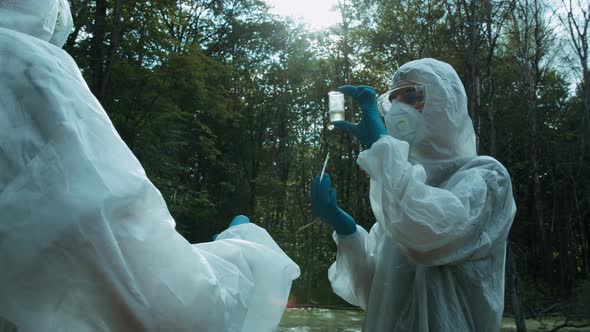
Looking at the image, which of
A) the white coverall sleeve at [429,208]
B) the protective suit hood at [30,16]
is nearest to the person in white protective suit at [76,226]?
the protective suit hood at [30,16]

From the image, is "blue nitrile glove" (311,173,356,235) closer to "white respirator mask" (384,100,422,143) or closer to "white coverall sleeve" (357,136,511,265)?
"white coverall sleeve" (357,136,511,265)

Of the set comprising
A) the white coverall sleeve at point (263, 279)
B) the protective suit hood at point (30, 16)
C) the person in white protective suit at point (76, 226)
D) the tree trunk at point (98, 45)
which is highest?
the tree trunk at point (98, 45)

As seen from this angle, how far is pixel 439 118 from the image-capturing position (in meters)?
2.21

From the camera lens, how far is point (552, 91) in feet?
62.2

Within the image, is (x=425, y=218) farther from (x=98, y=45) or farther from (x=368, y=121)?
(x=98, y=45)

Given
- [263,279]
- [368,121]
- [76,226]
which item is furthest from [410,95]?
[76,226]

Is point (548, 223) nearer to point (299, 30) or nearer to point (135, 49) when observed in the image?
point (299, 30)

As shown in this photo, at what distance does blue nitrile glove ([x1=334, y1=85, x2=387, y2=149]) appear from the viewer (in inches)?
85.3

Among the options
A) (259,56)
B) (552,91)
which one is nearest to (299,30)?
(259,56)

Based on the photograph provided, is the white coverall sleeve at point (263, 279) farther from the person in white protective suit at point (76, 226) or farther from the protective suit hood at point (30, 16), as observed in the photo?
the protective suit hood at point (30, 16)

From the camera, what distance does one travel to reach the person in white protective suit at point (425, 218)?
190 cm

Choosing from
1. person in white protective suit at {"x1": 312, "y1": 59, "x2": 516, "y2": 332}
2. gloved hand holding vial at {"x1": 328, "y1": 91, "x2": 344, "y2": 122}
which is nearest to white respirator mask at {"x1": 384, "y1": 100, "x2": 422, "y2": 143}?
person in white protective suit at {"x1": 312, "y1": 59, "x2": 516, "y2": 332}

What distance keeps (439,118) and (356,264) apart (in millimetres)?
760

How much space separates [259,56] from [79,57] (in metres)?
12.2
